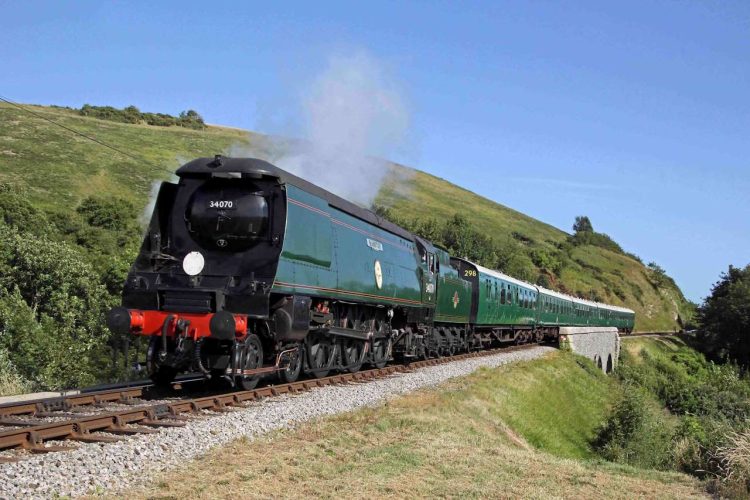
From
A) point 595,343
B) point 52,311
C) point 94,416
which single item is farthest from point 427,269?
point 595,343

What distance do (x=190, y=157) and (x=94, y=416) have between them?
222ft

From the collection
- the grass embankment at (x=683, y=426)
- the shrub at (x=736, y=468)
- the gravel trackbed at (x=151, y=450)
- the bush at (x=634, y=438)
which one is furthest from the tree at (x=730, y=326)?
the gravel trackbed at (x=151, y=450)

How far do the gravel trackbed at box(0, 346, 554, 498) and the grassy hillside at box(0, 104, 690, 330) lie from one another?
10026 millimetres

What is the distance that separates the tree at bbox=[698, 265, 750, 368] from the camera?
238ft

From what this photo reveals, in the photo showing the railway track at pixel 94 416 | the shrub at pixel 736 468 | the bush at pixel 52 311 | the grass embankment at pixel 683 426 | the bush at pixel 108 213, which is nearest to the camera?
the railway track at pixel 94 416

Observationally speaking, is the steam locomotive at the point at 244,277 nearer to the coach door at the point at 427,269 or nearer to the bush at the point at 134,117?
the coach door at the point at 427,269

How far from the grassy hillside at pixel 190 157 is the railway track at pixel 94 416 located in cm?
974

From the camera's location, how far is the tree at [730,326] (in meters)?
72.7

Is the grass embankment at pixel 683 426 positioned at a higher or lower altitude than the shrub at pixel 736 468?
lower

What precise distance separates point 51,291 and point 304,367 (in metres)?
22.2

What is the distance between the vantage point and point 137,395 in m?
12.1

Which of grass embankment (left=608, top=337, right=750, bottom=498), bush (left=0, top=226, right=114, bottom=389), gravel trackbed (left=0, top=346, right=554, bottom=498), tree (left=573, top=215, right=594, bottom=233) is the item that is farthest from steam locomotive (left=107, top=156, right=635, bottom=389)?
tree (left=573, top=215, right=594, bottom=233)

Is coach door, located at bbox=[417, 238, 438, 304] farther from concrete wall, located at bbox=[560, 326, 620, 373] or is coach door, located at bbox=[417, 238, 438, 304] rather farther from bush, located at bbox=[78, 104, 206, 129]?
bush, located at bbox=[78, 104, 206, 129]

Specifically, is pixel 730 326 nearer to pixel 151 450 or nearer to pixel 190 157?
pixel 190 157
